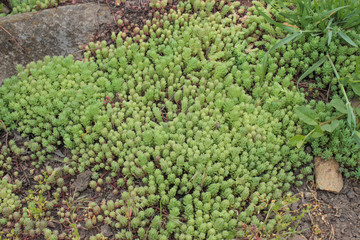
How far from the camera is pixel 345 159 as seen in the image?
384 centimetres

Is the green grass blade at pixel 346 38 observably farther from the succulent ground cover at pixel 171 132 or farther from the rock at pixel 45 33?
the rock at pixel 45 33

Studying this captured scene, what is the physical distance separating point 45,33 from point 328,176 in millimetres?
4186

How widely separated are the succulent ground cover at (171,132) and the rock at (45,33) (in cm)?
22

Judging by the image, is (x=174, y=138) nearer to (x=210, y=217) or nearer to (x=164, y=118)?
(x=164, y=118)

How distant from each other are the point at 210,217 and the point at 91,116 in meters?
1.87

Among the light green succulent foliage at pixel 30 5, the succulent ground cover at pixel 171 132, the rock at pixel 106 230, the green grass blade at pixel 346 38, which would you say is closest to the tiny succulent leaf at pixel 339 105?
the succulent ground cover at pixel 171 132

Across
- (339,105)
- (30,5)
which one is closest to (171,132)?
(339,105)

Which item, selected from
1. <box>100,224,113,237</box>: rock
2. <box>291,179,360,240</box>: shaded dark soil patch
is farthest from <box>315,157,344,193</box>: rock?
<box>100,224,113,237</box>: rock

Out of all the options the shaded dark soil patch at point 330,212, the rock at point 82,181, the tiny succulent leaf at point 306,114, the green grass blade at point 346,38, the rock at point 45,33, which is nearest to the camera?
the shaded dark soil patch at point 330,212

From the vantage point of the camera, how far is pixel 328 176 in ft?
12.6

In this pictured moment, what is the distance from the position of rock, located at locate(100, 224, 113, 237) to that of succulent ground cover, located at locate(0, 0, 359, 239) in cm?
1

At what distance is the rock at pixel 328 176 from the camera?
12.5 feet

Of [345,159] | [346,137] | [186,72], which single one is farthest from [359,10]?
[186,72]

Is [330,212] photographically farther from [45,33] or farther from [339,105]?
[45,33]
